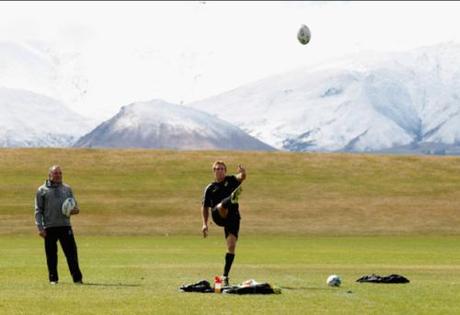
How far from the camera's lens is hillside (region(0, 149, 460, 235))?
82812 millimetres

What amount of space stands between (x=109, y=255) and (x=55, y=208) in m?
18.1

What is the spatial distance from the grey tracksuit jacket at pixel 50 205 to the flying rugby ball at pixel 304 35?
24396 mm

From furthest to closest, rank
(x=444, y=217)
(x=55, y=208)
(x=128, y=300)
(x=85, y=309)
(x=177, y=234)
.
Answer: (x=444, y=217)
(x=177, y=234)
(x=55, y=208)
(x=128, y=300)
(x=85, y=309)

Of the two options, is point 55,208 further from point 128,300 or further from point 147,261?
point 147,261

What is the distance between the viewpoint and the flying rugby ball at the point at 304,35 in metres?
52.5

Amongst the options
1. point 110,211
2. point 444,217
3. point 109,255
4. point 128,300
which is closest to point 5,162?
point 110,211

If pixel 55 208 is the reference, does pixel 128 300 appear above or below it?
below

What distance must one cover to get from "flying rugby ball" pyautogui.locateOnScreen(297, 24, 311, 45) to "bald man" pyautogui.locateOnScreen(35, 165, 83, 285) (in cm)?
2441

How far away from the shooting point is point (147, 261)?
4278 cm

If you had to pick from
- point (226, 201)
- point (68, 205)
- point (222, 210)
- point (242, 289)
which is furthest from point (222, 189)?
point (68, 205)

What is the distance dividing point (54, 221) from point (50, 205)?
0.42 meters

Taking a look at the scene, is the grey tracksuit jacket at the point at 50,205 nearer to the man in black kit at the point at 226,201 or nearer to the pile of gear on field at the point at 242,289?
the man in black kit at the point at 226,201

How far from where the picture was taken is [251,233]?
77750mm

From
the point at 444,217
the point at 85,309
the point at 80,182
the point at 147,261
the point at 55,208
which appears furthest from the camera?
the point at 80,182
